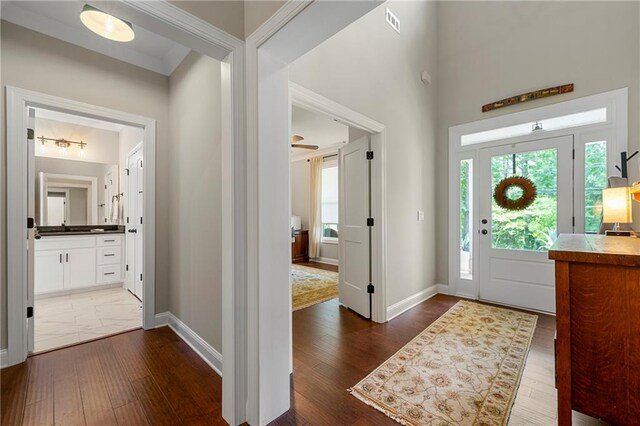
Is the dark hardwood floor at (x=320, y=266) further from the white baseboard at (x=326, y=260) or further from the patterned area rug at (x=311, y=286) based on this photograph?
the patterned area rug at (x=311, y=286)

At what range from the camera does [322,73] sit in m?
2.36

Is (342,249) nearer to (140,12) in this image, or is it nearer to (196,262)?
(196,262)

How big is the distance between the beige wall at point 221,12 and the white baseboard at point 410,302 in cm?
290

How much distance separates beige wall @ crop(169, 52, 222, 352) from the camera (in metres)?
2.10

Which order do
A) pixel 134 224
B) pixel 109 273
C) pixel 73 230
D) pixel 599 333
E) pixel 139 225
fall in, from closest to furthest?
pixel 599 333
pixel 139 225
pixel 134 224
pixel 109 273
pixel 73 230

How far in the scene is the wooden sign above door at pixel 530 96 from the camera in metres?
3.06

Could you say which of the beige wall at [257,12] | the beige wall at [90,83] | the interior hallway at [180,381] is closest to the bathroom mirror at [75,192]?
the beige wall at [90,83]

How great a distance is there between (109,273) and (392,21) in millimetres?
5563

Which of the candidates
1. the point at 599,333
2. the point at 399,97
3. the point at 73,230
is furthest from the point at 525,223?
the point at 73,230

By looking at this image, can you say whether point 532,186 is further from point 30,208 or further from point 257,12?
point 30,208

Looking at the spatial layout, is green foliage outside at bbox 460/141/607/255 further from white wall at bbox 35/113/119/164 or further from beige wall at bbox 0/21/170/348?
white wall at bbox 35/113/119/164

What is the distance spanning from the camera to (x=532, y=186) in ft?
10.8

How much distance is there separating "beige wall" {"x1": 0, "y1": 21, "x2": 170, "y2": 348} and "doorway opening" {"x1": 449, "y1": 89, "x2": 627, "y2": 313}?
379cm

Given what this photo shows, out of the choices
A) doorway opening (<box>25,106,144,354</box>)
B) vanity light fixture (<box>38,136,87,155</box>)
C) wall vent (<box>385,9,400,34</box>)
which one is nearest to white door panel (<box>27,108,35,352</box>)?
doorway opening (<box>25,106,144,354</box>)
